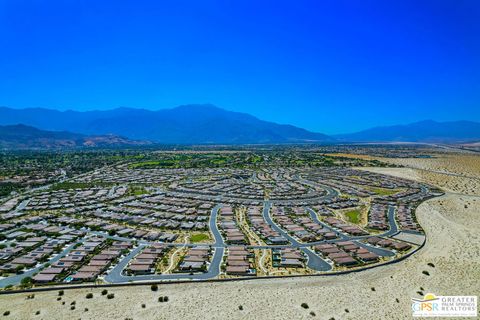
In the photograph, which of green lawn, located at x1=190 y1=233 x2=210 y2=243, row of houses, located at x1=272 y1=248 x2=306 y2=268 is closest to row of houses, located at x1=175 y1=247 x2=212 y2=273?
green lawn, located at x1=190 y1=233 x2=210 y2=243

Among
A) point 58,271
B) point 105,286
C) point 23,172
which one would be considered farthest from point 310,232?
point 23,172

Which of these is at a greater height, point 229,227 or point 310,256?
point 229,227

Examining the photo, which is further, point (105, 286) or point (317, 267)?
point (317, 267)

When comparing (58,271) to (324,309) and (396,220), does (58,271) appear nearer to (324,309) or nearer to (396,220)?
(324,309)

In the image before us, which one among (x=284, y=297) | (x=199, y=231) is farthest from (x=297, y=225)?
(x=284, y=297)

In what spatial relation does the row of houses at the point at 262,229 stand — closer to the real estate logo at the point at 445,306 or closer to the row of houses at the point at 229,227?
the row of houses at the point at 229,227

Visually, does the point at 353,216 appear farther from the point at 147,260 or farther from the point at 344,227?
the point at 147,260

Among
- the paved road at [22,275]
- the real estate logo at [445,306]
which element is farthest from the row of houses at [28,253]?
the real estate logo at [445,306]

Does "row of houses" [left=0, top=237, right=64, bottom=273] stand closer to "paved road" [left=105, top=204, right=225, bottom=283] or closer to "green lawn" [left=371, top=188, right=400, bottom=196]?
"paved road" [left=105, top=204, right=225, bottom=283]
